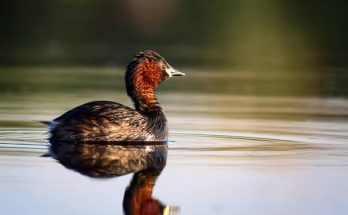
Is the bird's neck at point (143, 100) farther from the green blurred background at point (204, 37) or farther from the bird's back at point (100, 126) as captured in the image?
the green blurred background at point (204, 37)

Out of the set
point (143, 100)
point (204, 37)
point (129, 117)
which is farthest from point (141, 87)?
point (204, 37)

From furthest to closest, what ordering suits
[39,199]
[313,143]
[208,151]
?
[313,143]
[208,151]
[39,199]

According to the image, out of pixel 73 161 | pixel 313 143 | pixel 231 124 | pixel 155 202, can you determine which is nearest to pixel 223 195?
pixel 155 202

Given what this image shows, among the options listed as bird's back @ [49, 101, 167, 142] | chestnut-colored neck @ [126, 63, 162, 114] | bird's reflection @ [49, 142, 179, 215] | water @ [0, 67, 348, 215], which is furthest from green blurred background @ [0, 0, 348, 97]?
bird's reflection @ [49, 142, 179, 215]

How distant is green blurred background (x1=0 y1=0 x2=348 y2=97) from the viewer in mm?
21641

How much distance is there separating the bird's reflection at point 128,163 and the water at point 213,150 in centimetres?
7

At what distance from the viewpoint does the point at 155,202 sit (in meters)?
7.95

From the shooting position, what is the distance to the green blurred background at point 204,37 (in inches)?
852

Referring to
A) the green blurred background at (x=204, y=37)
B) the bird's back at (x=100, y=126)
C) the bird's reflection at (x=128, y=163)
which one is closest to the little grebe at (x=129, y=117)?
the bird's back at (x=100, y=126)

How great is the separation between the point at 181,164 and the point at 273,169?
34.1 inches

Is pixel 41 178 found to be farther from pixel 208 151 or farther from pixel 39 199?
pixel 208 151

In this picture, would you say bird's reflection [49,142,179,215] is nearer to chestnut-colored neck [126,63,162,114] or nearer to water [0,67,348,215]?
water [0,67,348,215]

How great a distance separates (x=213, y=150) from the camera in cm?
1070

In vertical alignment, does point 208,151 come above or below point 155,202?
above
